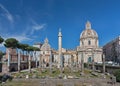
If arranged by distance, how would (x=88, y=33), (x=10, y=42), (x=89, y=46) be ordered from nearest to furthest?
(x=10, y=42) → (x=89, y=46) → (x=88, y=33)

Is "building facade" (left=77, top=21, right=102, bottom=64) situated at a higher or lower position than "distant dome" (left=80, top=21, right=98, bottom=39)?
lower

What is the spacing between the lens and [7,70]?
175 feet

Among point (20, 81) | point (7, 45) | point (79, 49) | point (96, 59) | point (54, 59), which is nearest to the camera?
point (20, 81)

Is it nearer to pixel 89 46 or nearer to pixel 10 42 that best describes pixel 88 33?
pixel 89 46

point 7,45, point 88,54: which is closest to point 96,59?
point 88,54

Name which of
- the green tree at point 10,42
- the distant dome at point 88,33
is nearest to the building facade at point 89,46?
the distant dome at point 88,33

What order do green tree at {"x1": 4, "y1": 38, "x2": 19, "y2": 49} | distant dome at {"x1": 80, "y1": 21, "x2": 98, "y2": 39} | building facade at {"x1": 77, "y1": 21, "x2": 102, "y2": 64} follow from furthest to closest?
1. distant dome at {"x1": 80, "y1": 21, "x2": 98, "y2": 39}
2. building facade at {"x1": 77, "y1": 21, "x2": 102, "y2": 64}
3. green tree at {"x1": 4, "y1": 38, "x2": 19, "y2": 49}

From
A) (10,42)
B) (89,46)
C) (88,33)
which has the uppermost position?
(88,33)

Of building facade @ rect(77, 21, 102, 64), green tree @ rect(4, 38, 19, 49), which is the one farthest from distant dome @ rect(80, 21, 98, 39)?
green tree @ rect(4, 38, 19, 49)

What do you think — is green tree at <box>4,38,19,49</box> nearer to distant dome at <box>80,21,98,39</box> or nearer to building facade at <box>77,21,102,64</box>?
building facade at <box>77,21,102,64</box>

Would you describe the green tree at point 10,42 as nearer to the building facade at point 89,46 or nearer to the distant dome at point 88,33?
the building facade at point 89,46

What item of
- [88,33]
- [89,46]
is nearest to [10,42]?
[89,46]

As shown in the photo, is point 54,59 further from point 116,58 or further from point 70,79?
point 70,79

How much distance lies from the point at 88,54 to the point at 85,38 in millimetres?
8636
